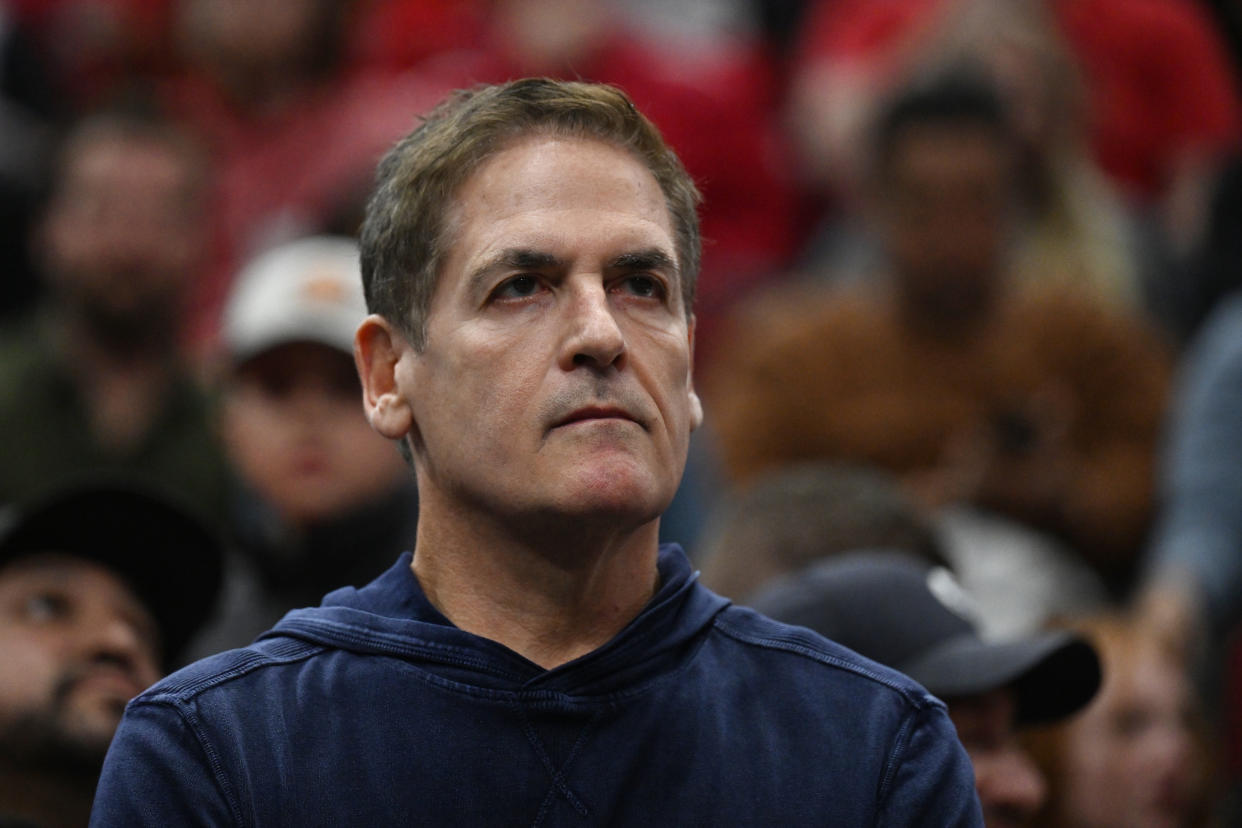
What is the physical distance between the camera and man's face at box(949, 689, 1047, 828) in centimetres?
287

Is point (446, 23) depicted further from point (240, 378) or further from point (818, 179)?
point (240, 378)

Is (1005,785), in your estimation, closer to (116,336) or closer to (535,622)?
(535,622)

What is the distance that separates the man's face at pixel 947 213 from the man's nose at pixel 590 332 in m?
3.51

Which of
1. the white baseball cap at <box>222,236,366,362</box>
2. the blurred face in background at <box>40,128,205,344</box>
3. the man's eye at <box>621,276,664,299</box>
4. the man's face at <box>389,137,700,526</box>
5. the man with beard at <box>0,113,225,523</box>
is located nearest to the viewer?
the man's face at <box>389,137,700,526</box>

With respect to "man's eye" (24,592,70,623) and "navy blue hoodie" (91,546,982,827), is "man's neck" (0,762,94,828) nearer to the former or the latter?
"man's eye" (24,592,70,623)

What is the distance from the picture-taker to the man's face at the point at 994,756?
2865mm

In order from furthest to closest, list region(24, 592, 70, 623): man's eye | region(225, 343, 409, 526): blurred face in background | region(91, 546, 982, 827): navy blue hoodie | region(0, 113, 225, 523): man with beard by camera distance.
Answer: region(0, 113, 225, 523): man with beard < region(225, 343, 409, 526): blurred face in background < region(24, 592, 70, 623): man's eye < region(91, 546, 982, 827): navy blue hoodie

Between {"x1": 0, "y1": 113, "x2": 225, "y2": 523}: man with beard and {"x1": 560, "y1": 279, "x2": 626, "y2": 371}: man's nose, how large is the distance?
343cm

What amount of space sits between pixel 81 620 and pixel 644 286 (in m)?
1.23

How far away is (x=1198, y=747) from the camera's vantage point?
14.1 ft

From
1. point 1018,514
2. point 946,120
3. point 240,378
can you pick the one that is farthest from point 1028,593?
point 240,378

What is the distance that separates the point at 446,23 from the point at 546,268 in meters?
5.94

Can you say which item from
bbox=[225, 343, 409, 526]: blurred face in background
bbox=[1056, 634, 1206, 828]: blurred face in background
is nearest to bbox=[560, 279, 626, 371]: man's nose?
bbox=[1056, 634, 1206, 828]: blurred face in background

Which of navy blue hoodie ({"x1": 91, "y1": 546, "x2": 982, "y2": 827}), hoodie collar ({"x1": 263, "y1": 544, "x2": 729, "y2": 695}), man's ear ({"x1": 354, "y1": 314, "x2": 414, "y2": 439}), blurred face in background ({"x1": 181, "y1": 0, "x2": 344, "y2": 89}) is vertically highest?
man's ear ({"x1": 354, "y1": 314, "x2": 414, "y2": 439})
